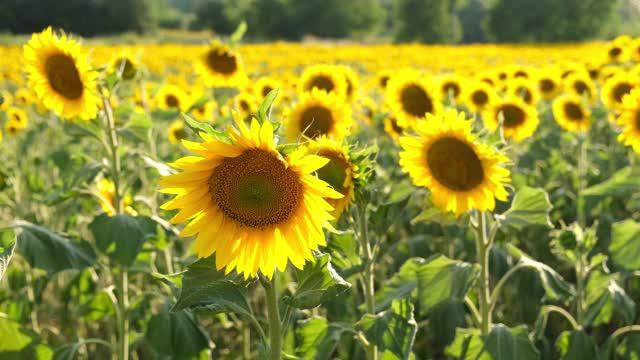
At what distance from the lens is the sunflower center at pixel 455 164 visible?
2.26 meters

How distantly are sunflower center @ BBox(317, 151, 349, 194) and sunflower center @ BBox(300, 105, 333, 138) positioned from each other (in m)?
1.27

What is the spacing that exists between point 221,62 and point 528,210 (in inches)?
101

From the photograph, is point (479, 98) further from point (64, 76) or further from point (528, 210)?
point (64, 76)

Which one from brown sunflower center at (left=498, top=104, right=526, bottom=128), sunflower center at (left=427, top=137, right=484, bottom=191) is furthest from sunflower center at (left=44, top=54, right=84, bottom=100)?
brown sunflower center at (left=498, top=104, right=526, bottom=128)

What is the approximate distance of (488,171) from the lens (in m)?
2.22

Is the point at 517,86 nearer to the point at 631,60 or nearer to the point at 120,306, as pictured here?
the point at 631,60

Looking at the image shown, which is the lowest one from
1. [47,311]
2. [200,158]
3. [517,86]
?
[47,311]

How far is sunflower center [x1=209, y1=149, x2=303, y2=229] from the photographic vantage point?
154 centimetres

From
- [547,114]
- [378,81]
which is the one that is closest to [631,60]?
[547,114]

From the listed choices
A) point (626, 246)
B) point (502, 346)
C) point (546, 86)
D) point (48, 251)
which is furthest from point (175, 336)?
point (546, 86)

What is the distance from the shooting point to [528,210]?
236 cm

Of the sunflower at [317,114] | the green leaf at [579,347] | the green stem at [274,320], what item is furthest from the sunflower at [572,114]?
the green stem at [274,320]

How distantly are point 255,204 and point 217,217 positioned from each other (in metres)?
0.09

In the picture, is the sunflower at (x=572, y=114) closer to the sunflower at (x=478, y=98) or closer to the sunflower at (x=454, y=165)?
the sunflower at (x=478, y=98)
